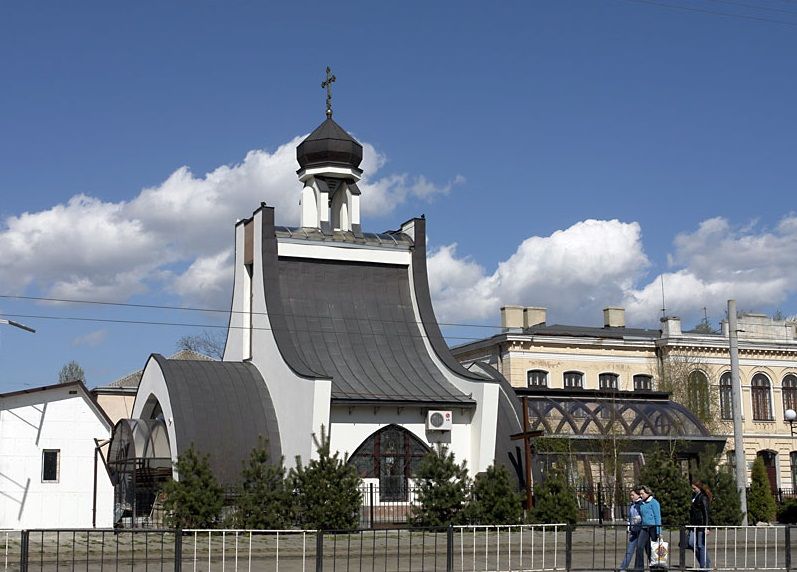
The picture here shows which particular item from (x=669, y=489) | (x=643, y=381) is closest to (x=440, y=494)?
(x=669, y=489)

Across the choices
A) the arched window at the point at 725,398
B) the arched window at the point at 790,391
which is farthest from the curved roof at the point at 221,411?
the arched window at the point at 790,391

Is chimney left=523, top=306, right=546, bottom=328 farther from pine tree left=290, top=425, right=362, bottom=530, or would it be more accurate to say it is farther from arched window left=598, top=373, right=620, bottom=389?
pine tree left=290, top=425, right=362, bottom=530

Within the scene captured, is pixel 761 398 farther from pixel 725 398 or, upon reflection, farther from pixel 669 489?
pixel 669 489

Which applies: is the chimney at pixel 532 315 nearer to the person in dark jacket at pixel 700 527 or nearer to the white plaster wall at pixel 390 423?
the white plaster wall at pixel 390 423

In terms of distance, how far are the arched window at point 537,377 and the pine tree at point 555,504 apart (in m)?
23.1

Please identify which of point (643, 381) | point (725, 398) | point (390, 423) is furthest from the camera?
point (725, 398)

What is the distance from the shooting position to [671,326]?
183ft

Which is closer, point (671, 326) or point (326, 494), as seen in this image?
point (326, 494)

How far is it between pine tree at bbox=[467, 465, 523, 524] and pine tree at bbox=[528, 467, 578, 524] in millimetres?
483

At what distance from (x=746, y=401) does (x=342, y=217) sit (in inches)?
1010

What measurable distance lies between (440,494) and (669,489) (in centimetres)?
701

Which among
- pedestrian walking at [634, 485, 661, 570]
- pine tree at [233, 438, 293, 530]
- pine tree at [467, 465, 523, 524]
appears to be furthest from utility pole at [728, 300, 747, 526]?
pine tree at [233, 438, 293, 530]

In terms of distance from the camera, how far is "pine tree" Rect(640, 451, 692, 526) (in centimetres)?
3100

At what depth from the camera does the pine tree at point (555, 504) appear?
1139 inches
